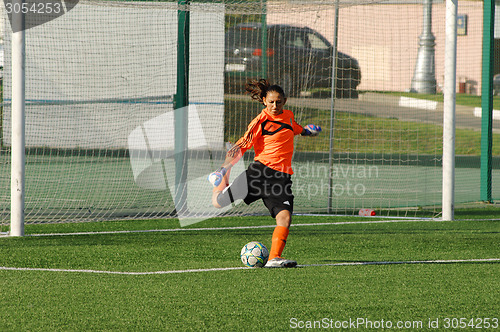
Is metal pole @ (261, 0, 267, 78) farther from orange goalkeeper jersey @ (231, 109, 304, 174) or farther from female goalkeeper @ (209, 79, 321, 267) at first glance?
orange goalkeeper jersey @ (231, 109, 304, 174)

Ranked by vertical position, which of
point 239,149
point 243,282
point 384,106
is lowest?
point 243,282

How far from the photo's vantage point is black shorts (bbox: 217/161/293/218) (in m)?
5.87

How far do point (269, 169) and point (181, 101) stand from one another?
373 centimetres

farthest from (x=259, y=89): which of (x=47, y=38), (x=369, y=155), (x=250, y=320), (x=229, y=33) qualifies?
(x=369, y=155)

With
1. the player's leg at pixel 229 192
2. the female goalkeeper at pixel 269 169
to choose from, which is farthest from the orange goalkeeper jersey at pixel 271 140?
the player's leg at pixel 229 192

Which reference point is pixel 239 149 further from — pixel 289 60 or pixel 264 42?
pixel 264 42

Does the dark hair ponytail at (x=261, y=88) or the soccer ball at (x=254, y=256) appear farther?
the dark hair ponytail at (x=261, y=88)

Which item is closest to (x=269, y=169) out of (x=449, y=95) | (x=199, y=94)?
(x=449, y=95)

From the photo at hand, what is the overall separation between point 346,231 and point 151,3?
4220mm

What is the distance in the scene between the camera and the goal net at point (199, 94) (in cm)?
962

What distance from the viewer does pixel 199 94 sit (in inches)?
391

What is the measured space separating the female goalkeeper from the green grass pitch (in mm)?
495

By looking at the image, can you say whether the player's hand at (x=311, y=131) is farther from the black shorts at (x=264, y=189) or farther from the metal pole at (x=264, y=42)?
the metal pole at (x=264, y=42)

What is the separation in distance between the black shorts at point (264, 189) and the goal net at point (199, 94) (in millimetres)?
2888
